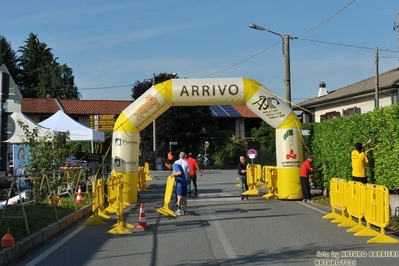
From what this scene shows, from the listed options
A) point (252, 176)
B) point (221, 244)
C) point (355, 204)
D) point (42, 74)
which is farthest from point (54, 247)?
point (42, 74)

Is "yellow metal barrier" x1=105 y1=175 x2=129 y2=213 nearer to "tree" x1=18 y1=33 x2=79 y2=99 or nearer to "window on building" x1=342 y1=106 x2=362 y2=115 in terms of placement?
"window on building" x1=342 y1=106 x2=362 y2=115

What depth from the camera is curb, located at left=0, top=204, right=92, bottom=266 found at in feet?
27.6

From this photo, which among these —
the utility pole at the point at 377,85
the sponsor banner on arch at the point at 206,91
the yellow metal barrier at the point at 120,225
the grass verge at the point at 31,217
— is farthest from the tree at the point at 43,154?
the utility pole at the point at 377,85

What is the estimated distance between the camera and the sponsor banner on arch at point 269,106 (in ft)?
59.7

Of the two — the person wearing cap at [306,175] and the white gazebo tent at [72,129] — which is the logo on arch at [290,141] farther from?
the white gazebo tent at [72,129]

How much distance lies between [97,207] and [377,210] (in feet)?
22.7

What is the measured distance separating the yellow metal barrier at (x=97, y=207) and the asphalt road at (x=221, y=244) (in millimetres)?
288

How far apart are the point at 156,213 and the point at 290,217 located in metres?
3.92

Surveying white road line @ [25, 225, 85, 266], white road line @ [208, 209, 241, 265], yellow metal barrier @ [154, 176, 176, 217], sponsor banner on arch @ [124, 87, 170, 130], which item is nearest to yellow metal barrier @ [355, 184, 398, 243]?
white road line @ [208, 209, 241, 265]

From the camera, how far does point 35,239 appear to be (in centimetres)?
991

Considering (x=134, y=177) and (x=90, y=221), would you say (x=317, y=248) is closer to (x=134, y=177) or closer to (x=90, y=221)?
(x=90, y=221)

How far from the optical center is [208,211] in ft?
51.1

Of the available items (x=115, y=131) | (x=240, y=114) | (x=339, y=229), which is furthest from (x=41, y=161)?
(x=240, y=114)

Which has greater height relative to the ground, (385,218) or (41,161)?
(41,161)
